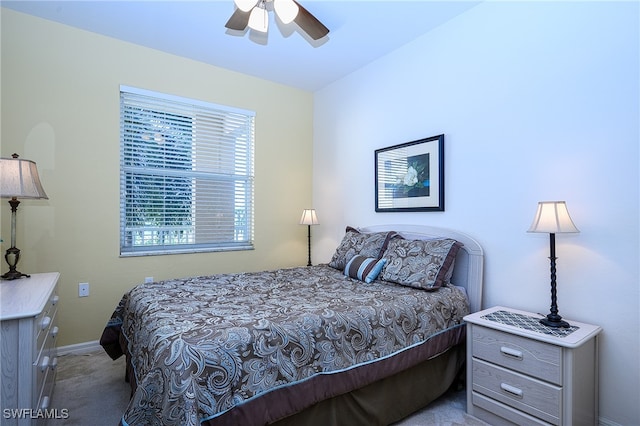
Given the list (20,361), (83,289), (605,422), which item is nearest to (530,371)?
(605,422)

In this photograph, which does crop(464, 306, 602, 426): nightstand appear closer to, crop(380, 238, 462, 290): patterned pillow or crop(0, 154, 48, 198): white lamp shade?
crop(380, 238, 462, 290): patterned pillow

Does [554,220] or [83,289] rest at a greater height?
[554,220]

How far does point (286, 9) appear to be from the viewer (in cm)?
209

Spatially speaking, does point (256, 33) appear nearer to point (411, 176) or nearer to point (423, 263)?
point (411, 176)

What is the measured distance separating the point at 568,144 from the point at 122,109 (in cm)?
364

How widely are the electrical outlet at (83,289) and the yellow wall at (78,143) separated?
4cm

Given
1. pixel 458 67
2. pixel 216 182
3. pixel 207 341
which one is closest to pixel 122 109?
pixel 216 182

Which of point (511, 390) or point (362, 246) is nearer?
point (511, 390)

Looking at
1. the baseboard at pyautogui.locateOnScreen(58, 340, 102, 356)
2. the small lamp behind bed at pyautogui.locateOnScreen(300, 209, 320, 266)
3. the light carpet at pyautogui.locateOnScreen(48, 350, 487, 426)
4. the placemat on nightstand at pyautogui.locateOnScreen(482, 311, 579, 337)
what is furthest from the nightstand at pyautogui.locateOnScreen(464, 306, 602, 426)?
the baseboard at pyautogui.locateOnScreen(58, 340, 102, 356)

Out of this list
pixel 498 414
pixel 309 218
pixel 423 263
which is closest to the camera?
pixel 498 414

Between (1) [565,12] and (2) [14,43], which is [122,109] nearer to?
(2) [14,43]

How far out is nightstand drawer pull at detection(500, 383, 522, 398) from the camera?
1815 mm

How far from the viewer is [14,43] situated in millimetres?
2680

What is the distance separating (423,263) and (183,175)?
2.54 meters
